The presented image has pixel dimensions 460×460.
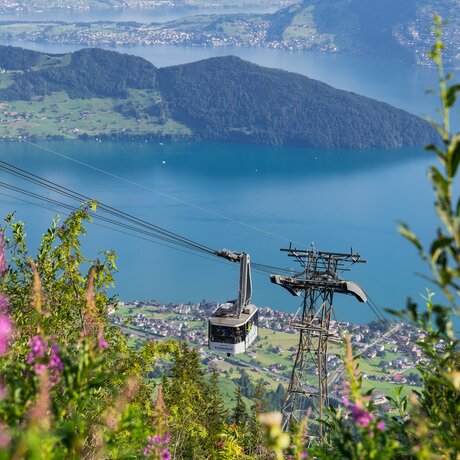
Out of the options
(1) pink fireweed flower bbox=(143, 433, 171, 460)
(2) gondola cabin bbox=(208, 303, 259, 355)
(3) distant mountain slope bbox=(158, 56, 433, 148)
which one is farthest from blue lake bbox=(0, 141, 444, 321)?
(1) pink fireweed flower bbox=(143, 433, 171, 460)

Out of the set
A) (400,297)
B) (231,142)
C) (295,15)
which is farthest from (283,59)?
(400,297)

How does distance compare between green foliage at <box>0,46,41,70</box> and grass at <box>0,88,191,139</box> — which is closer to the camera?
grass at <box>0,88,191,139</box>

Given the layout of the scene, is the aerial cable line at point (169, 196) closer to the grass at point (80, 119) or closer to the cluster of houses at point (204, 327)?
the grass at point (80, 119)

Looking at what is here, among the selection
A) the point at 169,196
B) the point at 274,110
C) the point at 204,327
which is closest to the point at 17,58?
the point at 274,110

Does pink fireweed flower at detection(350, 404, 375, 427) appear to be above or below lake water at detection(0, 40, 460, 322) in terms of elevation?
above

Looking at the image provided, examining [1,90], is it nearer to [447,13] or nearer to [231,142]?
[231,142]

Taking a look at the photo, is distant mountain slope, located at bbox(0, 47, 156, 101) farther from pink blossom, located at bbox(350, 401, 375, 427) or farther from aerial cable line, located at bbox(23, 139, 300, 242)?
pink blossom, located at bbox(350, 401, 375, 427)
